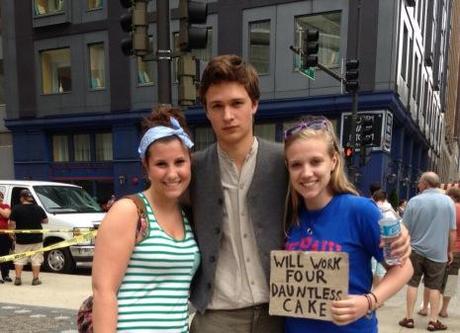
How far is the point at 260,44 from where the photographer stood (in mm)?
18781

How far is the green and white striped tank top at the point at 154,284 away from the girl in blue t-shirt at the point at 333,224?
487 mm

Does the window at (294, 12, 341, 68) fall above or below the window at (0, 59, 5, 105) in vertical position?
above

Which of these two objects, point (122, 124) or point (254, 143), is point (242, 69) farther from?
point (122, 124)

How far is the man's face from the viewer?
2035 mm

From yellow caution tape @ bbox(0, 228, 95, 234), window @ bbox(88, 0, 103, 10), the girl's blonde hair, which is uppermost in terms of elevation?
window @ bbox(88, 0, 103, 10)

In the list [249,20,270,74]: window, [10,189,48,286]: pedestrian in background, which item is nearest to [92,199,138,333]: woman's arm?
[10,189,48,286]: pedestrian in background

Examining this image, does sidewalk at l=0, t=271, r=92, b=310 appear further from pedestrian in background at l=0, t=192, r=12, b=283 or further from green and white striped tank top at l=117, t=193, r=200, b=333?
Result: green and white striped tank top at l=117, t=193, r=200, b=333

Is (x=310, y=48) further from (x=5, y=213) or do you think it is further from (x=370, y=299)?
(x=370, y=299)

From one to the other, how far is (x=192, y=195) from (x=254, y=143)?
1.26 ft

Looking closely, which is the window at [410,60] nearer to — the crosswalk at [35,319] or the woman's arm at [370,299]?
Result: the crosswalk at [35,319]

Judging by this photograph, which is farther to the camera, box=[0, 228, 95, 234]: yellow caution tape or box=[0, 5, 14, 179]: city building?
box=[0, 5, 14, 179]: city building

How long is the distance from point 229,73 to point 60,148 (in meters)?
23.4

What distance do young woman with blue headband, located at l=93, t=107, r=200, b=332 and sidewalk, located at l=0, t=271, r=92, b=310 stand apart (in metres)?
4.79

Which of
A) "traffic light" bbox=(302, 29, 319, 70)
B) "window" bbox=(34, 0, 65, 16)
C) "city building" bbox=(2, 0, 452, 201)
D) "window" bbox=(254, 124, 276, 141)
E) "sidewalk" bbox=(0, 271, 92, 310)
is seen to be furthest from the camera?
"window" bbox=(34, 0, 65, 16)
